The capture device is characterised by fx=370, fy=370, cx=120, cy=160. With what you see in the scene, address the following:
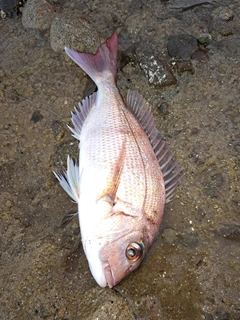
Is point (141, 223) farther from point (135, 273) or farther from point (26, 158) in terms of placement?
point (26, 158)

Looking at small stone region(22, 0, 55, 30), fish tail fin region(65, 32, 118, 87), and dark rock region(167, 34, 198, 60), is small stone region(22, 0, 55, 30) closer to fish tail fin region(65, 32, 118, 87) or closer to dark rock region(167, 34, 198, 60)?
fish tail fin region(65, 32, 118, 87)

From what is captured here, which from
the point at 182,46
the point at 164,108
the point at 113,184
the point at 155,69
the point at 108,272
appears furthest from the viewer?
the point at 182,46

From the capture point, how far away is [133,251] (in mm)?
2719

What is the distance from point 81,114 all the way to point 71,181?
752 mm

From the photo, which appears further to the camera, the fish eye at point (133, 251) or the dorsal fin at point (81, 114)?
the dorsal fin at point (81, 114)

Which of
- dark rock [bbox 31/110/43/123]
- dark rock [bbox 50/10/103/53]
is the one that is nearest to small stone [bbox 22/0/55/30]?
dark rock [bbox 50/10/103/53]

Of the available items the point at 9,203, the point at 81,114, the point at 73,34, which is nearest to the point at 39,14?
the point at 73,34

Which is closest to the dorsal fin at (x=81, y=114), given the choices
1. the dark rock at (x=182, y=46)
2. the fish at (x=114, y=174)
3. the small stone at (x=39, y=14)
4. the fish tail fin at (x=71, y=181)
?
the fish at (x=114, y=174)

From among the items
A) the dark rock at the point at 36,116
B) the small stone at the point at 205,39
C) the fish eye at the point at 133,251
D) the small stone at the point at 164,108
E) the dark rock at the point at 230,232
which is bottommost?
the dark rock at the point at 230,232

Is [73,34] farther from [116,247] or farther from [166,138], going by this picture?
[116,247]

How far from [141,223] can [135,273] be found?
0.42m

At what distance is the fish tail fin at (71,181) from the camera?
305 cm

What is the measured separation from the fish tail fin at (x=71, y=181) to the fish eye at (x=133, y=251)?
2.02 ft

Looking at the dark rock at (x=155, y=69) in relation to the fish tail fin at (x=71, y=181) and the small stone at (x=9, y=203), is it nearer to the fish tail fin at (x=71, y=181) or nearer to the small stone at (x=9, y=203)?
the fish tail fin at (x=71, y=181)
